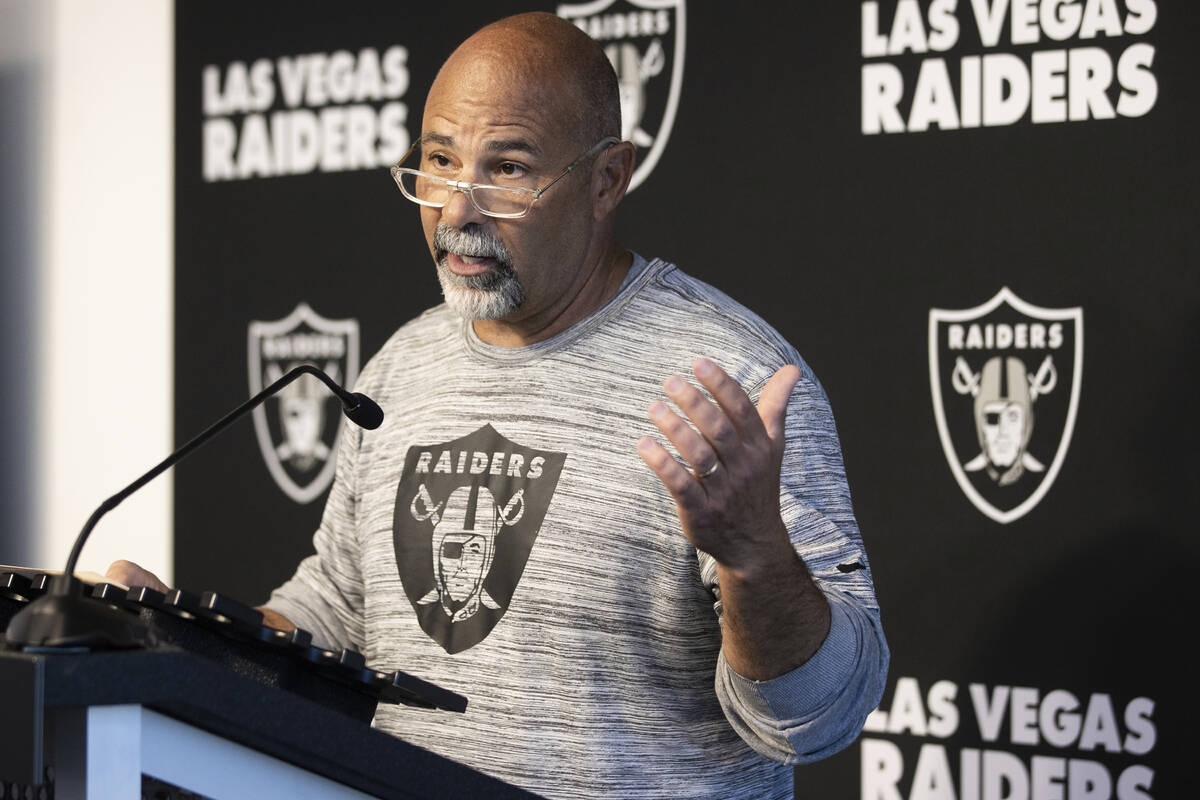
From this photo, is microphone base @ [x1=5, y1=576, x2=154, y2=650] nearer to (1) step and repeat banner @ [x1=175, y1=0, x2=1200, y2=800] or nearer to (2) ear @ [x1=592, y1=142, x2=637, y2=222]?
(2) ear @ [x1=592, y1=142, x2=637, y2=222]

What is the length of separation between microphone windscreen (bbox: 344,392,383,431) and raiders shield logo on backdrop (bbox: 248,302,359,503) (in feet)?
5.23

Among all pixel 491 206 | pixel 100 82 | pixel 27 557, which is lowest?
pixel 27 557

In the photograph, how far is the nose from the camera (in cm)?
159

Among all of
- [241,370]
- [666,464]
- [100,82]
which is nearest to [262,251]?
[241,370]

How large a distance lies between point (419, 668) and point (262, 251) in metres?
1.48

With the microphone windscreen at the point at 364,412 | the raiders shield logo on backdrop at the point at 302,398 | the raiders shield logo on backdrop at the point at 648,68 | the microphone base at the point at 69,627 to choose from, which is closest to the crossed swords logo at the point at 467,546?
the microphone windscreen at the point at 364,412

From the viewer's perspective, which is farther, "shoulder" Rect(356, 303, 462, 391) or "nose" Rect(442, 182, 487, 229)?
"shoulder" Rect(356, 303, 462, 391)

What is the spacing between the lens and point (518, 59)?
1.62m

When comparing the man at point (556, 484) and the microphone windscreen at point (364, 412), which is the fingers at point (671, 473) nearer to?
the microphone windscreen at point (364, 412)

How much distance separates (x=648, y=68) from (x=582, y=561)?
1241 mm

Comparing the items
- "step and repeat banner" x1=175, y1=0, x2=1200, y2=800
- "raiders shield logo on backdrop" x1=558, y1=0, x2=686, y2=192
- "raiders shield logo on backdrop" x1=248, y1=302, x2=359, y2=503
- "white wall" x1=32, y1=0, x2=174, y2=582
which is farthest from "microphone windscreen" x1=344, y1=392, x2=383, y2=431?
"white wall" x1=32, y1=0, x2=174, y2=582

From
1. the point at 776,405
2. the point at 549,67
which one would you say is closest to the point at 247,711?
the point at 776,405

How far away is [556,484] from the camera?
158cm

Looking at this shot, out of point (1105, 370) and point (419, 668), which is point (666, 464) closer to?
point (419, 668)
